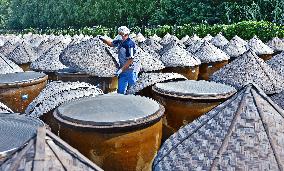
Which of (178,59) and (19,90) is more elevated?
(178,59)

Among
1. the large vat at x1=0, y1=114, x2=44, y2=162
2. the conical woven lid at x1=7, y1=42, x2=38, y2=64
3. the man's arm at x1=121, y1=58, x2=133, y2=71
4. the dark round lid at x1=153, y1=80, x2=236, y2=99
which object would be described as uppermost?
the man's arm at x1=121, y1=58, x2=133, y2=71

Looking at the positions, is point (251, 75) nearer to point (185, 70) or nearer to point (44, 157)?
point (185, 70)

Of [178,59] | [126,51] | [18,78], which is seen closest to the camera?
[18,78]

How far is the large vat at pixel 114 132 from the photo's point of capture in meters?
3.71

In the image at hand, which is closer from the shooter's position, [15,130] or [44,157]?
[44,157]

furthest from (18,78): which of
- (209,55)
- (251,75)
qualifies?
(209,55)

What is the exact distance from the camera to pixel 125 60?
6566mm

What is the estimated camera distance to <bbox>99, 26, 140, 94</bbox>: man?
6.44 meters

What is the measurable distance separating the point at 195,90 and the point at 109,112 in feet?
5.20

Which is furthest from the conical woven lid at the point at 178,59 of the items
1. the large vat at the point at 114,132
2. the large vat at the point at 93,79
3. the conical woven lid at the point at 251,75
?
the large vat at the point at 114,132

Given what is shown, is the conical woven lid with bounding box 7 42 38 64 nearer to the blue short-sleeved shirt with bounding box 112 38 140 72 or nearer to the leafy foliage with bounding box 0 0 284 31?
the blue short-sleeved shirt with bounding box 112 38 140 72

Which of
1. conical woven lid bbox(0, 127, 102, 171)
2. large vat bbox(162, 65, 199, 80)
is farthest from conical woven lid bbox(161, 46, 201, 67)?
conical woven lid bbox(0, 127, 102, 171)

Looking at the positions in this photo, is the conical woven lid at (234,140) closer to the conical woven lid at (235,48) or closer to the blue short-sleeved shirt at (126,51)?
the blue short-sleeved shirt at (126,51)

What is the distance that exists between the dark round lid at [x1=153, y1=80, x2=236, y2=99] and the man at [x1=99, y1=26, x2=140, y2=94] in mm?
1245
